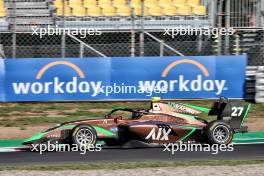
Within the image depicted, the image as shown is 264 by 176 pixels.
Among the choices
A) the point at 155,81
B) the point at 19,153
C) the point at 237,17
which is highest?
the point at 237,17

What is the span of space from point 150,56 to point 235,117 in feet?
21.0

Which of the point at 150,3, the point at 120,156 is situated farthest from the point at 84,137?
the point at 150,3

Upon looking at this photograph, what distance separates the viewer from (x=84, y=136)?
10406 millimetres

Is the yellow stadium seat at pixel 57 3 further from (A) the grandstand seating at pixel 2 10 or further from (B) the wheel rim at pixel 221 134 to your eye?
(B) the wheel rim at pixel 221 134

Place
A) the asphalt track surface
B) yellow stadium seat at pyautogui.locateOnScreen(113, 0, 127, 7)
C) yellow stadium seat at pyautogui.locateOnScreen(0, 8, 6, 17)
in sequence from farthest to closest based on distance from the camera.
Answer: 1. yellow stadium seat at pyautogui.locateOnScreen(113, 0, 127, 7)
2. yellow stadium seat at pyautogui.locateOnScreen(0, 8, 6, 17)
3. the asphalt track surface

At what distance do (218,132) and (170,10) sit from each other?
9.46 metres

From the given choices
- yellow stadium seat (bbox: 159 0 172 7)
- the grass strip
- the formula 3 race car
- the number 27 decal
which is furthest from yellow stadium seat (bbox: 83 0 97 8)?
the grass strip

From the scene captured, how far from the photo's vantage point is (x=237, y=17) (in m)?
18.2

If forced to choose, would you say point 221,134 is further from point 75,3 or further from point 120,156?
point 75,3

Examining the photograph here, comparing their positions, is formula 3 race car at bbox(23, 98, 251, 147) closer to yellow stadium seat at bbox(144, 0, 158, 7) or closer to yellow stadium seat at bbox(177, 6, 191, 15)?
yellow stadium seat at bbox(177, 6, 191, 15)

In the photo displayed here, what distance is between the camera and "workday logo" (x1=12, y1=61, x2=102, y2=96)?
52.4 feet

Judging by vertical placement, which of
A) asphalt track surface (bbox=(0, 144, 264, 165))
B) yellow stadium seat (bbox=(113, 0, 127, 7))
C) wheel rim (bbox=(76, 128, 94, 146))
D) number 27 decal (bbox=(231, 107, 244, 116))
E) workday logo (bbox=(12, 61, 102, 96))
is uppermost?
yellow stadium seat (bbox=(113, 0, 127, 7))

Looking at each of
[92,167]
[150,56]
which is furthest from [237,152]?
[150,56]

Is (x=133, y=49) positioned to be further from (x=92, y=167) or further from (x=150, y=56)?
(x=92, y=167)
